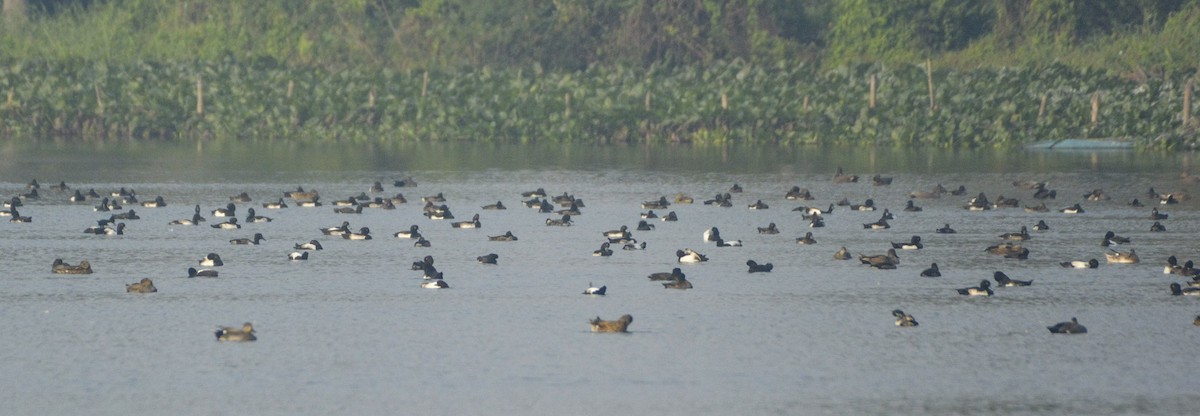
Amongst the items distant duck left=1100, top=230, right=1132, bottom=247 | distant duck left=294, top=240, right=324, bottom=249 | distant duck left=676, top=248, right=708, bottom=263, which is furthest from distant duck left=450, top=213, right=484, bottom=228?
distant duck left=1100, top=230, right=1132, bottom=247

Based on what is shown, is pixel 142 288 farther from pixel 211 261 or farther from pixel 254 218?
pixel 254 218

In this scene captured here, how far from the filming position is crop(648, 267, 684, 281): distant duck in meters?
26.5

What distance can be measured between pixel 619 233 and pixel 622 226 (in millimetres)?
1101

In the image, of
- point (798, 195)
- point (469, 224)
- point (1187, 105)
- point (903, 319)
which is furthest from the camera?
point (1187, 105)

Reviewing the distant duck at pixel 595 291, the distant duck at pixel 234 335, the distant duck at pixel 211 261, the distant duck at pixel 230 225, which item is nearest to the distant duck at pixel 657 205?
the distant duck at pixel 230 225

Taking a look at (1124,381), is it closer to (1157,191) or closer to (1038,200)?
(1038,200)

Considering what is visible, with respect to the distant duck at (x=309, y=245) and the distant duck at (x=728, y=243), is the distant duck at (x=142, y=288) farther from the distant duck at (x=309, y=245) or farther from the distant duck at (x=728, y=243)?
the distant duck at (x=728, y=243)

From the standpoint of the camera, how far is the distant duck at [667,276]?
87.0 ft

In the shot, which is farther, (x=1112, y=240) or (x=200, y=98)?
(x=200, y=98)

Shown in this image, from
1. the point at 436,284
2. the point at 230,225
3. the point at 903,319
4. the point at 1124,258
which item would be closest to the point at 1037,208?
the point at 1124,258

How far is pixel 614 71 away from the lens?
2911 inches

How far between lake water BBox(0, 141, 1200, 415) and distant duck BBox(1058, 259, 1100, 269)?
12.0 inches

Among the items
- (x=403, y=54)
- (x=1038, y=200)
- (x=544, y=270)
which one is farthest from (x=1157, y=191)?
(x=403, y=54)

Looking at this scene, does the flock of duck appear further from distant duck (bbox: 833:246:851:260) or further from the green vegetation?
the green vegetation
